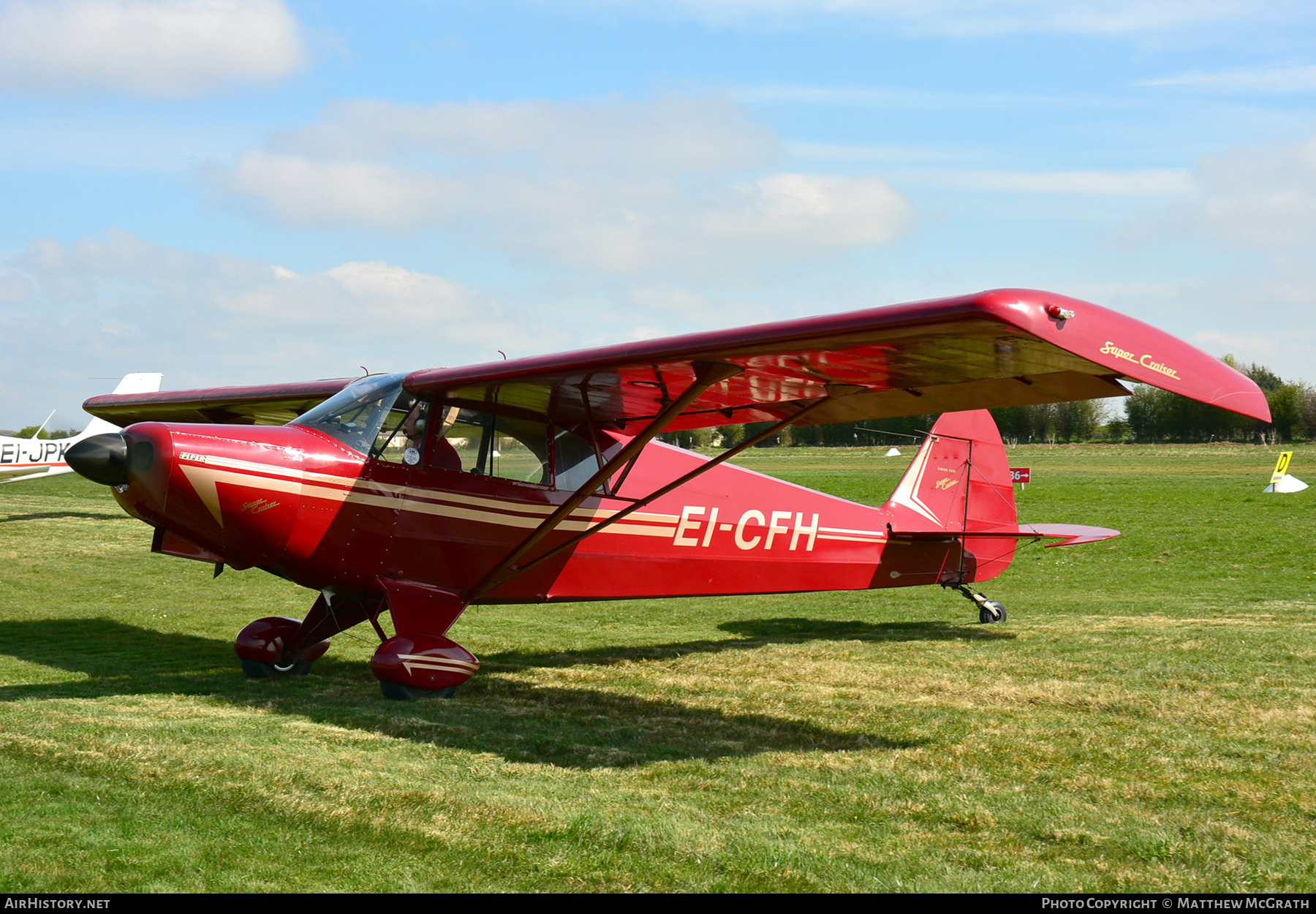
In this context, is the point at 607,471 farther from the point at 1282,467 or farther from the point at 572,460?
the point at 1282,467

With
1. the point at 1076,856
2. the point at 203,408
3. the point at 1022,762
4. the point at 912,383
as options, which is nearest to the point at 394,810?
the point at 1076,856

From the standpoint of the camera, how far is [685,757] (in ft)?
19.9

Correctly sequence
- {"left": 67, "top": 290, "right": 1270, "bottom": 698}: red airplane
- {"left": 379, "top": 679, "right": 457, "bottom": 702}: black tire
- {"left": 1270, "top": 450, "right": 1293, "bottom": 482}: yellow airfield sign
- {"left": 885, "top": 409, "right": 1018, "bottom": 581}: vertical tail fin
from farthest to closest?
{"left": 1270, "top": 450, "right": 1293, "bottom": 482}: yellow airfield sign < {"left": 885, "top": 409, "right": 1018, "bottom": 581}: vertical tail fin < {"left": 379, "top": 679, "right": 457, "bottom": 702}: black tire < {"left": 67, "top": 290, "right": 1270, "bottom": 698}: red airplane

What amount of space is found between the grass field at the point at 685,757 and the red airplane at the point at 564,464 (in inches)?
31.3

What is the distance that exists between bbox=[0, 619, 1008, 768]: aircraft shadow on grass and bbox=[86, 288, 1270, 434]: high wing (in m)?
2.12

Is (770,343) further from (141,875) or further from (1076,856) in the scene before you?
(141,875)

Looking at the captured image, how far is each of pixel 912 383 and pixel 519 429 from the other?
3253 mm

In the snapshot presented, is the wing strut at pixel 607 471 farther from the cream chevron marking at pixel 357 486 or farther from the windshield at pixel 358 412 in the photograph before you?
the windshield at pixel 358 412

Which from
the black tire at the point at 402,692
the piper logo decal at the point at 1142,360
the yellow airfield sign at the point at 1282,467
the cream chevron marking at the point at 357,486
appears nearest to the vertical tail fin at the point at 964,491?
the cream chevron marking at the point at 357,486

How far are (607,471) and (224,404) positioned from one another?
5398mm

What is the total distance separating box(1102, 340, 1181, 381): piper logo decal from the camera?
5.04 meters

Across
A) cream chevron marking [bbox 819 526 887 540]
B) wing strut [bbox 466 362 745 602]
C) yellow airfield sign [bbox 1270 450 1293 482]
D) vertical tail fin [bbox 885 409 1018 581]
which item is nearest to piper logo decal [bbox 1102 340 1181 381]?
wing strut [bbox 466 362 745 602]

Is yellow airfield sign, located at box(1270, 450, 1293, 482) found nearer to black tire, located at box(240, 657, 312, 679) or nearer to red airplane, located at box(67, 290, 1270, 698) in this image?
red airplane, located at box(67, 290, 1270, 698)

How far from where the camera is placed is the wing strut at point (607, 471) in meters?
6.54
